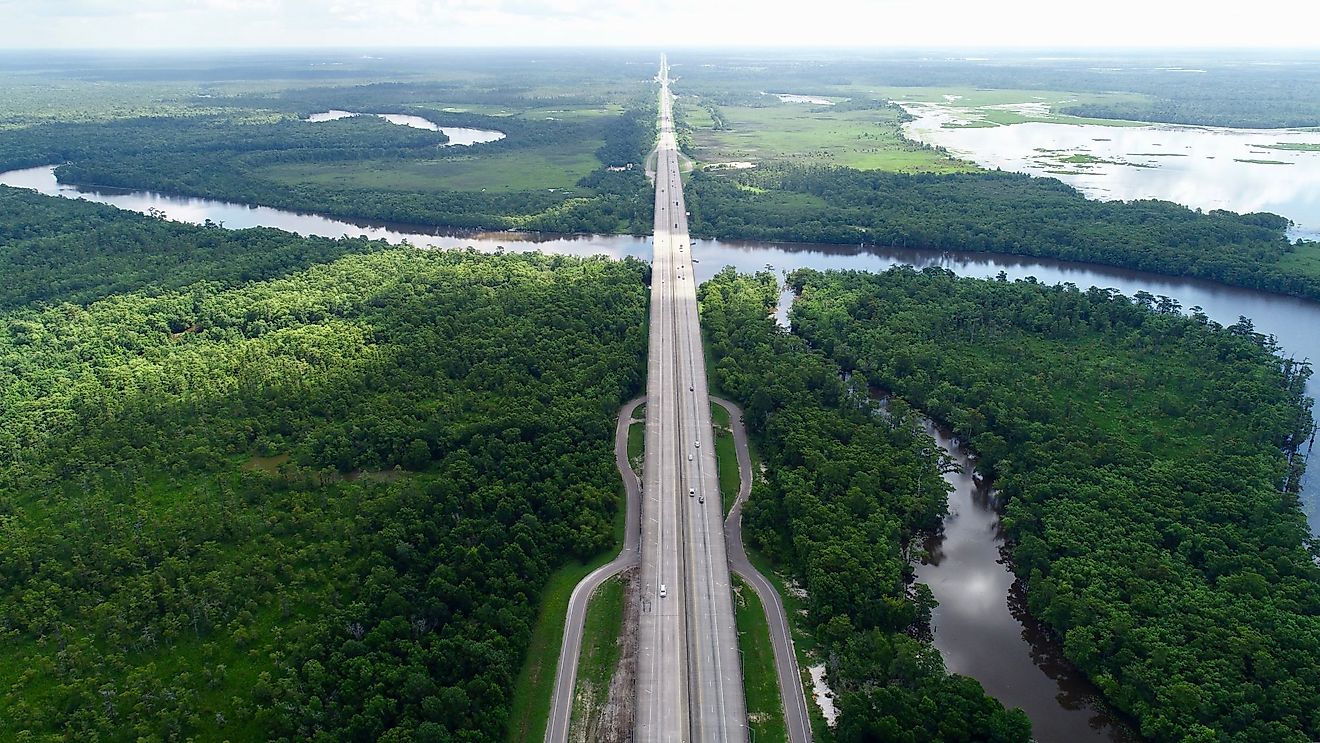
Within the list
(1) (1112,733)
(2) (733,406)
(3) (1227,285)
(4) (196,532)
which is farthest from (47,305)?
(3) (1227,285)

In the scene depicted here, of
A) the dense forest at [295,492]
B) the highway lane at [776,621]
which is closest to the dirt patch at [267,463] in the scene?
the dense forest at [295,492]

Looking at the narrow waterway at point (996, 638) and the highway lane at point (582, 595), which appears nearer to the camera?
the highway lane at point (582, 595)

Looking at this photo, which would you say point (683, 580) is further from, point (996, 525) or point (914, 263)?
point (914, 263)

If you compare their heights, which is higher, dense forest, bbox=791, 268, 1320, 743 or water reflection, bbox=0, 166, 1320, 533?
water reflection, bbox=0, 166, 1320, 533

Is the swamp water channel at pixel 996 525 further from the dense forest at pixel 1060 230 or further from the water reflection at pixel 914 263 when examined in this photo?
the dense forest at pixel 1060 230

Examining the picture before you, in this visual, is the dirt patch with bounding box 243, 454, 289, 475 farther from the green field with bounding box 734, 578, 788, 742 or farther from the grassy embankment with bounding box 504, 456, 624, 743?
the green field with bounding box 734, 578, 788, 742

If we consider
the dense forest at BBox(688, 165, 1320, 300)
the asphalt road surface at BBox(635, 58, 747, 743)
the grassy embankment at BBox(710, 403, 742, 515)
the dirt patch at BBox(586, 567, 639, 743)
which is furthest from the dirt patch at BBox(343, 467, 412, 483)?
the dense forest at BBox(688, 165, 1320, 300)

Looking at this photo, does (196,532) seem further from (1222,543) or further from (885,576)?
(1222,543)
